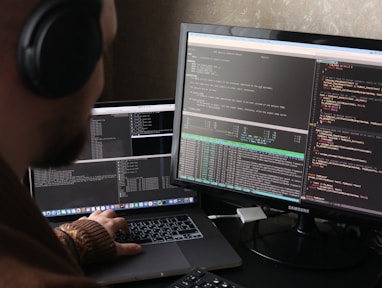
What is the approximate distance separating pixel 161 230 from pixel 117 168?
164mm

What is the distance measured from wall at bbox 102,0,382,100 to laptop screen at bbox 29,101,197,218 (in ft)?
1.05

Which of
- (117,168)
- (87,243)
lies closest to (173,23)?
(117,168)

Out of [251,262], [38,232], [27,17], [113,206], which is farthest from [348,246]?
[27,17]

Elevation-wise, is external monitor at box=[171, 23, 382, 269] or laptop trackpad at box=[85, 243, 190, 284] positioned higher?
external monitor at box=[171, 23, 382, 269]

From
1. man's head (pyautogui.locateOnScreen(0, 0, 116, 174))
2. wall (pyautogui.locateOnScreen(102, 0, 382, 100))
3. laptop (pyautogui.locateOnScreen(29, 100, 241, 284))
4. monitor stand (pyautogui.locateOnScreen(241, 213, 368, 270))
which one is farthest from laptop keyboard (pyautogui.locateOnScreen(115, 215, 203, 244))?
man's head (pyautogui.locateOnScreen(0, 0, 116, 174))

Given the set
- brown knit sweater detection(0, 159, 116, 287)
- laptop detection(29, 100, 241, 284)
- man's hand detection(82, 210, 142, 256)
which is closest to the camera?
brown knit sweater detection(0, 159, 116, 287)

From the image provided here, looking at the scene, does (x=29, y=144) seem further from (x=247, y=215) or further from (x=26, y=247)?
(x=247, y=215)

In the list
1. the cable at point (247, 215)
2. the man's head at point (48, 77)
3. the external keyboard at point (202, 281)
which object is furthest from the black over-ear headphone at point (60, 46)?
the cable at point (247, 215)

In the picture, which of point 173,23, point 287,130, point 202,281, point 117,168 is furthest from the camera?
point 173,23

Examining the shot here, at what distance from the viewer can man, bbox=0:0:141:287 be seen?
582mm

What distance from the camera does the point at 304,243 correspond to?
1313mm

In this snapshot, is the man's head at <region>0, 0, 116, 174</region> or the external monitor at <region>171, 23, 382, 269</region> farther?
the external monitor at <region>171, 23, 382, 269</region>

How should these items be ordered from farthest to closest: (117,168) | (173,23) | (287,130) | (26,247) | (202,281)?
1. (173,23)
2. (117,168)
3. (287,130)
4. (202,281)
5. (26,247)

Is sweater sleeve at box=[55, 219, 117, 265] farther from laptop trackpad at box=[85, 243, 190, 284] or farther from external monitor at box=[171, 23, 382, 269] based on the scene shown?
external monitor at box=[171, 23, 382, 269]
